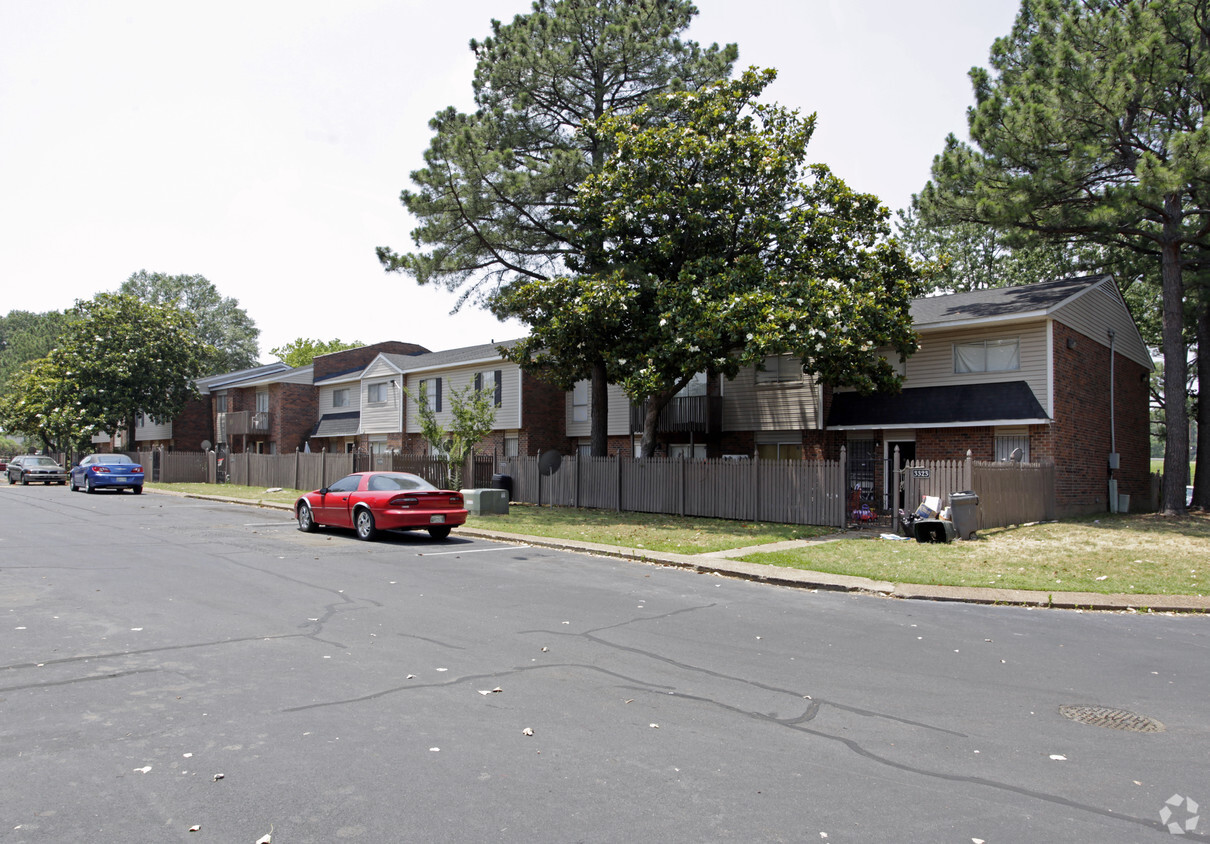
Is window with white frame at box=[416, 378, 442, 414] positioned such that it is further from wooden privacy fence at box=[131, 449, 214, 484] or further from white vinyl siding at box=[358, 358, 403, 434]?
wooden privacy fence at box=[131, 449, 214, 484]

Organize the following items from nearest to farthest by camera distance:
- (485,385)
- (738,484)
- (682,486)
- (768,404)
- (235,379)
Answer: (738,484) → (682,486) → (768,404) → (485,385) → (235,379)

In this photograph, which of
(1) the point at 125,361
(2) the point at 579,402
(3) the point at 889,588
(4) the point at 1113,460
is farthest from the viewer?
(1) the point at 125,361

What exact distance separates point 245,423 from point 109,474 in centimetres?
1541

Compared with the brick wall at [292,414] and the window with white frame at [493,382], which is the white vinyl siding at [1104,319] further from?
the brick wall at [292,414]

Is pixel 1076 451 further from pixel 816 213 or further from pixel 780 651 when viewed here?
pixel 780 651

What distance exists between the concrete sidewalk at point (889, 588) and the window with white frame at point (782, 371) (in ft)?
37.9

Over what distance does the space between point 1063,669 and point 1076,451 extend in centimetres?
1771

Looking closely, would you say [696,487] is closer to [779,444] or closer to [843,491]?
[843,491]

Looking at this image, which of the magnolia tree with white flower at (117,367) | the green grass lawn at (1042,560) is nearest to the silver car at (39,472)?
the magnolia tree with white flower at (117,367)

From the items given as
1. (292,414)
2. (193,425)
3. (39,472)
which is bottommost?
(39,472)

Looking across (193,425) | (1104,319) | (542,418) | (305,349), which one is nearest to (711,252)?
(1104,319)

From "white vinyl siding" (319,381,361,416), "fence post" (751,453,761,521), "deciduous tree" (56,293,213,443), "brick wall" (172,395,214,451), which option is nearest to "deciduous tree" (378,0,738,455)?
"fence post" (751,453,761,521)

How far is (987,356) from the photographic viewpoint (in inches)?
895

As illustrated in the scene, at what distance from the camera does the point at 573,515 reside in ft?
74.5
